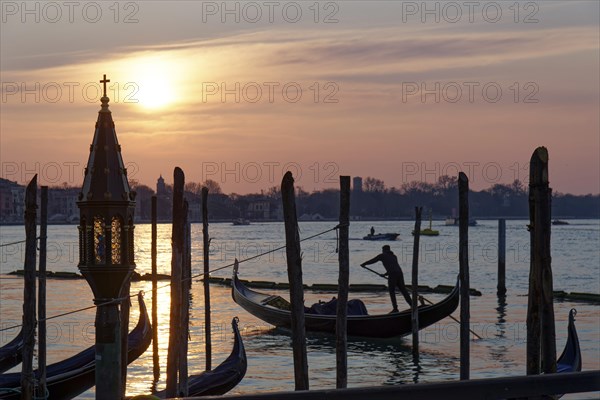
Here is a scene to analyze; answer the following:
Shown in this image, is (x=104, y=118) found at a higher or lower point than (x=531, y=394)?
higher

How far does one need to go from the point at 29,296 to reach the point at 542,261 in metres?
4.81

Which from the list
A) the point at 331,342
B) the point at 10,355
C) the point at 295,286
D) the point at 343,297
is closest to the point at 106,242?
the point at 295,286

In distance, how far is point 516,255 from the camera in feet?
223

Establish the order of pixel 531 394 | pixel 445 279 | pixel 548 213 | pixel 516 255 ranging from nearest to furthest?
pixel 531 394 < pixel 548 213 < pixel 445 279 < pixel 516 255

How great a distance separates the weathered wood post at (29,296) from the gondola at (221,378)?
1565mm

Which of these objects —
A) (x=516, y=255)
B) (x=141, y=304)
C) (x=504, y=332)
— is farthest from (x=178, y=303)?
(x=516, y=255)

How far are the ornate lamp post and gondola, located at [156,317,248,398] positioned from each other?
407cm

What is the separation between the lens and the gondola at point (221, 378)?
1066 centimetres

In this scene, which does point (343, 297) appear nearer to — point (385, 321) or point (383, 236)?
point (385, 321)

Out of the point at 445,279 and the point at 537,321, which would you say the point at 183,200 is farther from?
the point at 445,279

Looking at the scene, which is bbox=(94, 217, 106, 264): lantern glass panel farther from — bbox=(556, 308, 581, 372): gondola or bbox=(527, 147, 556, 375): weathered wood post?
bbox=(556, 308, 581, 372): gondola

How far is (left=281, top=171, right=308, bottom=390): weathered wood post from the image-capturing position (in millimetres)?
9258

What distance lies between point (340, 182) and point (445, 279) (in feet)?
119

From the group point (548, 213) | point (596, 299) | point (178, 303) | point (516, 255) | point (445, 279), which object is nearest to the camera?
point (548, 213)
